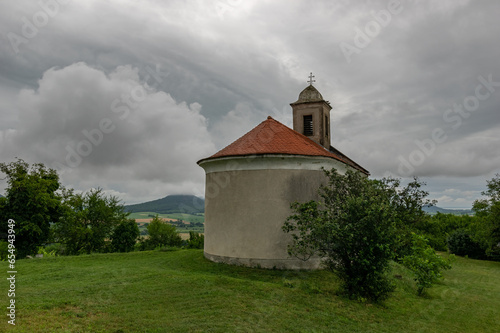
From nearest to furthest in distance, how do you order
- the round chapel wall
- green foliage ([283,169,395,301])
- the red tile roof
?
green foliage ([283,169,395,301]), the round chapel wall, the red tile roof

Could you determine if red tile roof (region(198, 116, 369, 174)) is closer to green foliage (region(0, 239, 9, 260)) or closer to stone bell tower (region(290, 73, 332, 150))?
stone bell tower (region(290, 73, 332, 150))

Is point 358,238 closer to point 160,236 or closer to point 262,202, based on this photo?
point 262,202

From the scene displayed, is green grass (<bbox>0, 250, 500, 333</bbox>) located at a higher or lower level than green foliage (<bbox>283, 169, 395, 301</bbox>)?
lower

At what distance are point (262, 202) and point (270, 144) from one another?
3.00 m

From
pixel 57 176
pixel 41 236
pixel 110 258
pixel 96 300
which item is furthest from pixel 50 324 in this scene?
pixel 57 176

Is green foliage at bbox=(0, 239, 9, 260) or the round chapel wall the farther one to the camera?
green foliage at bbox=(0, 239, 9, 260)

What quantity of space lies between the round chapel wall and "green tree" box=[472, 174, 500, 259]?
26.6 metres

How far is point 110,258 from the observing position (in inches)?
803

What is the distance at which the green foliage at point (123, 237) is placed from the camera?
36.5 metres

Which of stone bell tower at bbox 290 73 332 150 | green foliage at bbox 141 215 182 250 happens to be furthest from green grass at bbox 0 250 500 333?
green foliage at bbox 141 215 182 250

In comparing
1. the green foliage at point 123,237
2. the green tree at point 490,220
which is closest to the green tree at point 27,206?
the green foliage at point 123,237

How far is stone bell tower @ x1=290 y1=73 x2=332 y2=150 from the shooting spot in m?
24.0

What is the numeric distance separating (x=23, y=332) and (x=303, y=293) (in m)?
8.54

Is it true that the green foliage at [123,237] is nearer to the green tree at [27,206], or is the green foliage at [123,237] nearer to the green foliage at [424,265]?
the green tree at [27,206]
